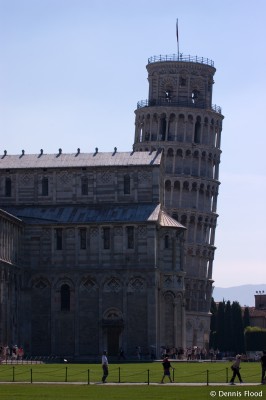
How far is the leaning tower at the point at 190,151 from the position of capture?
15375cm

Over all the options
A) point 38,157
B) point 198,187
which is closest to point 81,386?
point 38,157

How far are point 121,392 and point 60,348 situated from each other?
51896mm

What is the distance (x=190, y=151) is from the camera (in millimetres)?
155375

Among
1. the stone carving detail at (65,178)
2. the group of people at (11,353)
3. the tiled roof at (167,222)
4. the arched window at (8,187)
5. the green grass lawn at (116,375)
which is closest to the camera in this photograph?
the green grass lawn at (116,375)

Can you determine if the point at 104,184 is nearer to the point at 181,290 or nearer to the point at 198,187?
the point at 181,290

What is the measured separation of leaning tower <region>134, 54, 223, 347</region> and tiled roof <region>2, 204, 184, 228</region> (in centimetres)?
3691

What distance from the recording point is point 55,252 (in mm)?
112688

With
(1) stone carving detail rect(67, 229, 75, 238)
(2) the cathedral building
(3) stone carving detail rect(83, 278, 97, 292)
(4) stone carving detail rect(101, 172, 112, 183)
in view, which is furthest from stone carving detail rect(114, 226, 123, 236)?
(4) stone carving detail rect(101, 172, 112, 183)

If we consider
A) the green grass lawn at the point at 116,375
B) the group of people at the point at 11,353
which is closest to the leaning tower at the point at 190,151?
the group of people at the point at 11,353

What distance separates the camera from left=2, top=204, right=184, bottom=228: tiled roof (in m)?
112

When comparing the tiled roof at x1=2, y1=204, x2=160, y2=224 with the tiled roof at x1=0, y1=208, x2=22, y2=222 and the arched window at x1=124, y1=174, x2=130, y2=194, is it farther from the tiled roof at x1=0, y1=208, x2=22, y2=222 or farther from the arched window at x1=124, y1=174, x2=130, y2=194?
the tiled roof at x1=0, y1=208, x2=22, y2=222

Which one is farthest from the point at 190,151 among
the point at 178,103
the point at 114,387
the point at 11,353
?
the point at 114,387

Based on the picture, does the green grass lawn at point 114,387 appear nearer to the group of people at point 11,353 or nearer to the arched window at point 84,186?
the group of people at point 11,353

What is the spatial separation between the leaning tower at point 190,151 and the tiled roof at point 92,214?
36.9 m
